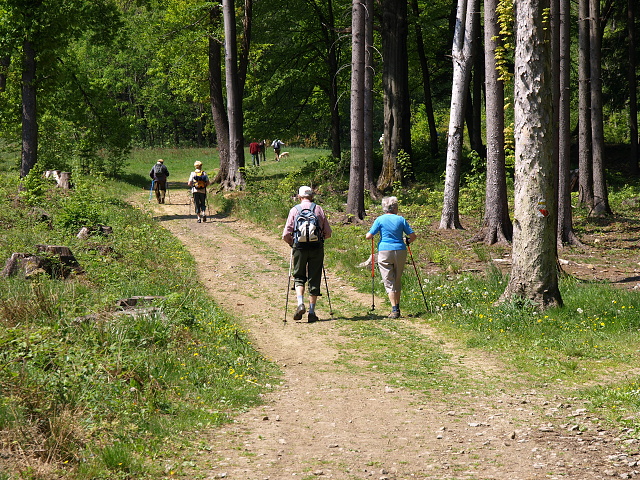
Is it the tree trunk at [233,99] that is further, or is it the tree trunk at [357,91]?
the tree trunk at [233,99]

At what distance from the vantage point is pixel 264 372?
321 inches

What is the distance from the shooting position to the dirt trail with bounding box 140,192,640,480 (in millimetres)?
5410

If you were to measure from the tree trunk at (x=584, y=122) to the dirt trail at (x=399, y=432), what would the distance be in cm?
1556

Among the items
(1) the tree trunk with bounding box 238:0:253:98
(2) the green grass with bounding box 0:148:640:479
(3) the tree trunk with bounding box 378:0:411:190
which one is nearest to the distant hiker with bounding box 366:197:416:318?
(2) the green grass with bounding box 0:148:640:479

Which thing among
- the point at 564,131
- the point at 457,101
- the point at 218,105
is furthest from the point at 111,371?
the point at 218,105

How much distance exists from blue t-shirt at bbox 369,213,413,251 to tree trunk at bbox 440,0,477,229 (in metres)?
7.20

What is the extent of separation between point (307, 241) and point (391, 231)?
1.35m

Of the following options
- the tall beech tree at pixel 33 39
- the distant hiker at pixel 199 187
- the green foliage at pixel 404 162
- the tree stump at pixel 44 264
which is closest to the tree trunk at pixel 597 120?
the green foliage at pixel 404 162

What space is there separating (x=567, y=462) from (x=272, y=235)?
14.6m

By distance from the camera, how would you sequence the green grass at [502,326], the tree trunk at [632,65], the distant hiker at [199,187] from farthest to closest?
the tree trunk at [632,65] → the distant hiker at [199,187] → the green grass at [502,326]

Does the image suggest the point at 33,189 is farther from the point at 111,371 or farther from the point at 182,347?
the point at 111,371

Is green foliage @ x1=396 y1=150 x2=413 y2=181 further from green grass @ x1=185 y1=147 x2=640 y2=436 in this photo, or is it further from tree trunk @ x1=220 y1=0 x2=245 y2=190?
green grass @ x1=185 y1=147 x2=640 y2=436

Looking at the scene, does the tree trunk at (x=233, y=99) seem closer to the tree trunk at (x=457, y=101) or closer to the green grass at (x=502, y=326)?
the tree trunk at (x=457, y=101)

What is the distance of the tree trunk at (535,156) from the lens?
32.5 feet
